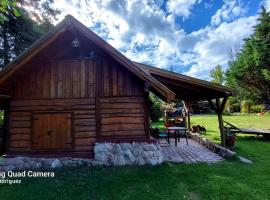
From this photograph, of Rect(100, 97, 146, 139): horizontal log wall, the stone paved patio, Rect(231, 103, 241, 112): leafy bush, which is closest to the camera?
Rect(100, 97, 146, 139): horizontal log wall

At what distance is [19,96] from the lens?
27.1ft

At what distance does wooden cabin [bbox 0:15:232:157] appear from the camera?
8.11 meters

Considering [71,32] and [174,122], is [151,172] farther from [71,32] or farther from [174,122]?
[174,122]

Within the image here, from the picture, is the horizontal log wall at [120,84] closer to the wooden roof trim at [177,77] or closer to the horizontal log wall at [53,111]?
the horizontal log wall at [53,111]

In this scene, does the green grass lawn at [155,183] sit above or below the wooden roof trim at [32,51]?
below

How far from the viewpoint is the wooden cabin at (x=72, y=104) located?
8117 millimetres

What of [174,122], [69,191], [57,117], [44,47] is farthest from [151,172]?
[174,122]

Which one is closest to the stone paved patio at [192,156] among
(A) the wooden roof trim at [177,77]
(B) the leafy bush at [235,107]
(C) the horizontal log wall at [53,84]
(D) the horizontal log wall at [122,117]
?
(D) the horizontal log wall at [122,117]

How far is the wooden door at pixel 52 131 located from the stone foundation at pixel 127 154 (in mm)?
1290

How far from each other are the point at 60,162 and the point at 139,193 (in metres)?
3.70

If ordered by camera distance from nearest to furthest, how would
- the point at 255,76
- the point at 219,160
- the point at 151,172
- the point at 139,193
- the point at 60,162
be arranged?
the point at 139,193 < the point at 151,172 < the point at 60,162 < the point at 219,160 < the point at 255,76

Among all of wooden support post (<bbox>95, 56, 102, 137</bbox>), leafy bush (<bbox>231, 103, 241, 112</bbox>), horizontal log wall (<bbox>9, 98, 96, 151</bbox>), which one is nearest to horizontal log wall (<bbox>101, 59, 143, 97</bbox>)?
wooden support post (<bbox>95, 56, 102, 137</bbox>)

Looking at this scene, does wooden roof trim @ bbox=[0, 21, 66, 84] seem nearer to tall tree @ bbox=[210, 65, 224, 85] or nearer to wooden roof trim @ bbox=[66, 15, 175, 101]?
wooden roof trim @ bbox=[66, 15, 175, 101]

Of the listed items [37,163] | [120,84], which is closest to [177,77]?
[120,84]
